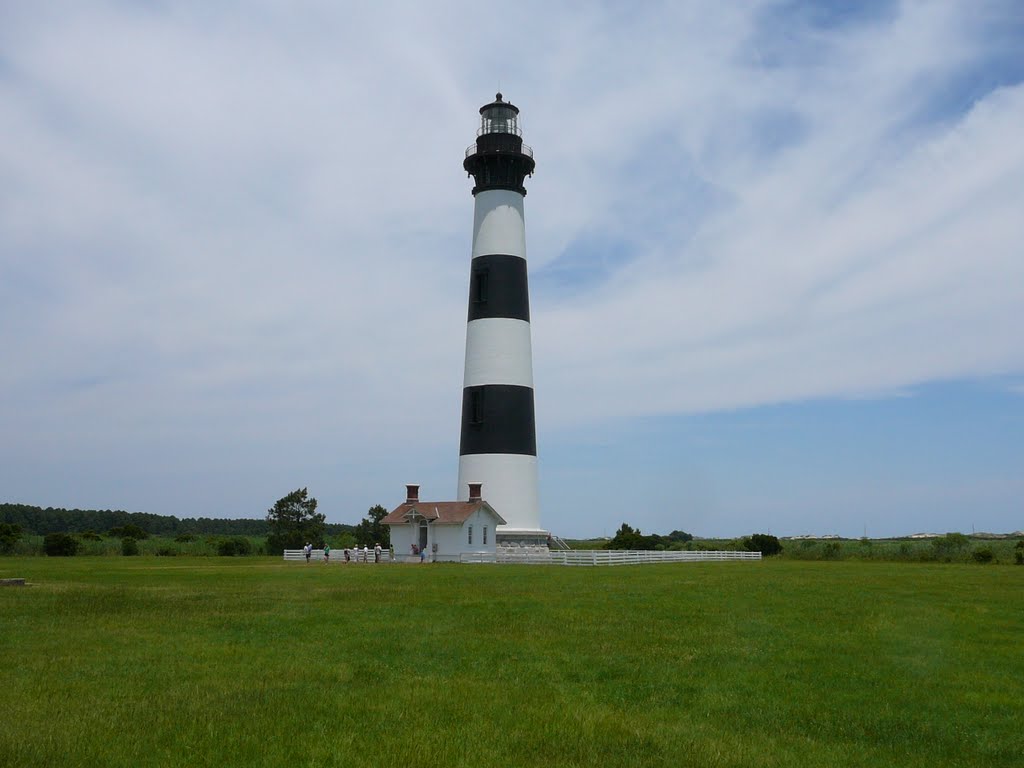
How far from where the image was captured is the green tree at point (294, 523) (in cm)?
5685

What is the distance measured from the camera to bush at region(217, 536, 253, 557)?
2186 inches

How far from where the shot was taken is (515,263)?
147ft

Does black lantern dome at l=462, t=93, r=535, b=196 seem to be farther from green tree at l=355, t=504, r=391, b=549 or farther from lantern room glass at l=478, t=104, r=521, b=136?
green tree at l=355, t=504, r=391, b=549

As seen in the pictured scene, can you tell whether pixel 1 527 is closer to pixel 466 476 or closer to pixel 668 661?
pixel 466 476

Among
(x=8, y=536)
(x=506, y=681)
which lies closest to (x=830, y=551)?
(x=506, y=681)

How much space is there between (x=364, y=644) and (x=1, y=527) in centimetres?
5254

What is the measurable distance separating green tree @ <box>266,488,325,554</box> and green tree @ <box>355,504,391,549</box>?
2.52 m

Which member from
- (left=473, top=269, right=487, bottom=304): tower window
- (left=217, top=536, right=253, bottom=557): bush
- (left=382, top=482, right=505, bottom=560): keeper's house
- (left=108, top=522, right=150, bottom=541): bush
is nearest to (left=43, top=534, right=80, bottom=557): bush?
(left=217, top=536, right=253, bottom=557): bush

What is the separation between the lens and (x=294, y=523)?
57.9 metres

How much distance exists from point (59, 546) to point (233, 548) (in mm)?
9692

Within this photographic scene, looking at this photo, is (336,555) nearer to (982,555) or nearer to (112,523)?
(982,555)

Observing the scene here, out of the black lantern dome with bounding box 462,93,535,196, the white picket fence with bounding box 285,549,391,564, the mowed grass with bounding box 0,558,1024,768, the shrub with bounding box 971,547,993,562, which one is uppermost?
the black lantern dome with bounding box 462,93,535,196

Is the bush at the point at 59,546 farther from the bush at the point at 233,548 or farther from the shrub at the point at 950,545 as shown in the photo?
the shrub at the point at 950,545

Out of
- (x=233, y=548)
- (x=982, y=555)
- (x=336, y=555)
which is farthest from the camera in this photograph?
(x=233, y=548)
